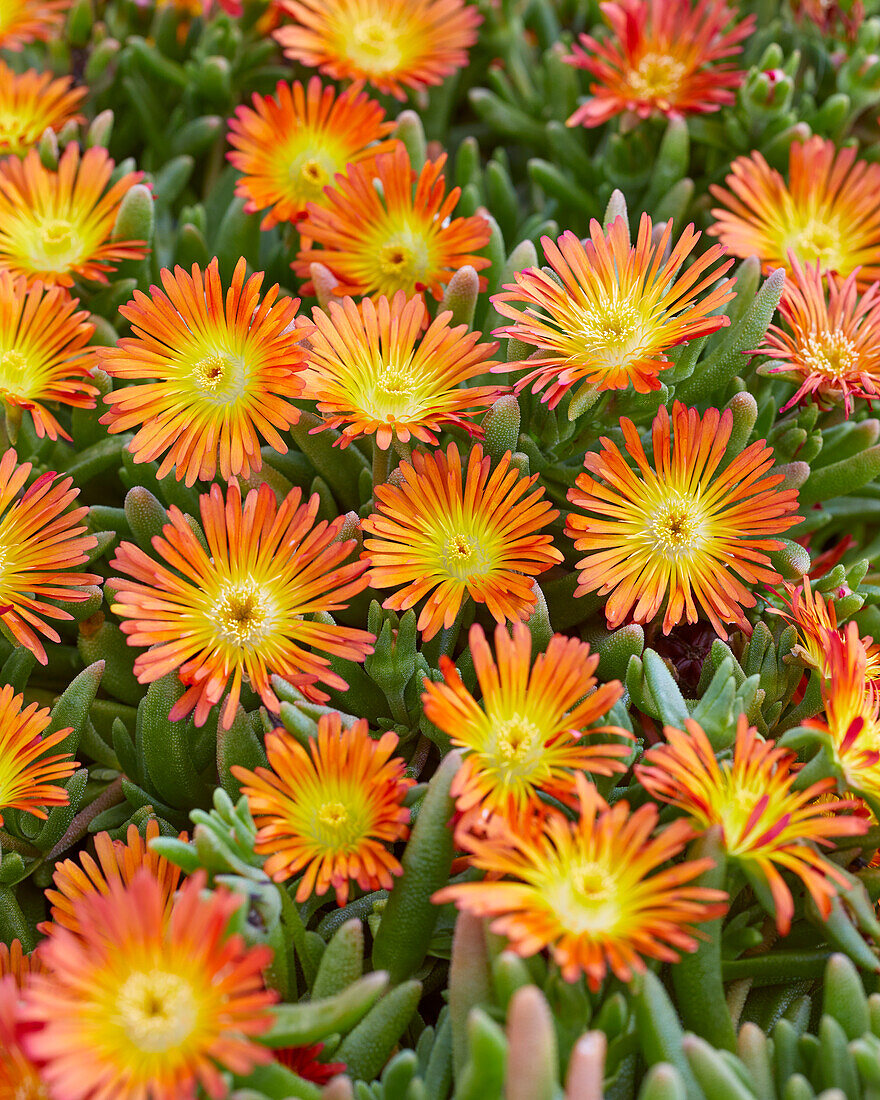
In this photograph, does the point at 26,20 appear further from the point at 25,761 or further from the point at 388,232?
the point at 25,761

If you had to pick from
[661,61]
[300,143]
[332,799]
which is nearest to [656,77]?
[661,61]

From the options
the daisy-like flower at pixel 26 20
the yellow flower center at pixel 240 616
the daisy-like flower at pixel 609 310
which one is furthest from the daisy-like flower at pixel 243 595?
the daisy-like flower at pixel 26 20

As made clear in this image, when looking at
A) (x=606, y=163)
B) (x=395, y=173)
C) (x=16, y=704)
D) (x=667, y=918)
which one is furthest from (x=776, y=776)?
(x=606, y=163)

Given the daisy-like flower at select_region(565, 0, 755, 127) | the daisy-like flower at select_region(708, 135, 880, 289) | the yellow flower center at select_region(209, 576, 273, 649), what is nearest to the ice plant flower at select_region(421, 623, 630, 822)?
the yellow flower center at select_region(209, 576, 273, 649)

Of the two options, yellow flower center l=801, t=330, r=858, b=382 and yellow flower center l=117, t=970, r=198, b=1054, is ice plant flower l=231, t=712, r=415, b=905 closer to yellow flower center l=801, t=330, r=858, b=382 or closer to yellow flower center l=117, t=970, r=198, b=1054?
yellow flower center l=117, t=970, r=198, b=1054

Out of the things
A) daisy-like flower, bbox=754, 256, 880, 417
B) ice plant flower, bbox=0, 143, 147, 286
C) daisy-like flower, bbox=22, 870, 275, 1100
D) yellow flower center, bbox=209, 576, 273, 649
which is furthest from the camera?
ice plant flower, bbox=0, 143, 147, 286

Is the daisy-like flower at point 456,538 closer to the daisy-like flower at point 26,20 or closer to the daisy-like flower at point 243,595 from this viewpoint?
the daisy-like flower at point 243,595

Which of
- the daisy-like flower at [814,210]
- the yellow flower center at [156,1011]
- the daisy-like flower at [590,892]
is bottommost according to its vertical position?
the yellow flower center at [156,1011]
